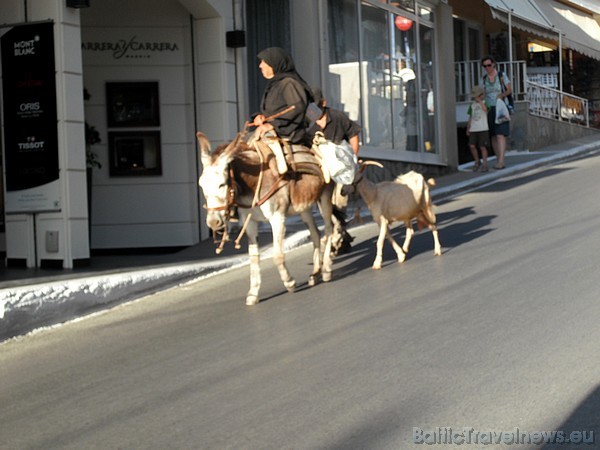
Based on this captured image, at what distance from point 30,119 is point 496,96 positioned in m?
11.5

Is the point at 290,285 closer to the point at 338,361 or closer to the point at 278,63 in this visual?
the point at 278,63

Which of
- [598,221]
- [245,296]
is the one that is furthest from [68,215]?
[598,221]

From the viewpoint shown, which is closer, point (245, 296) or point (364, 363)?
point (364, 363)

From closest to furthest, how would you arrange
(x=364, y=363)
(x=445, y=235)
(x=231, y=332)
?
1. (x=364, y=363)
2. (x=231, y=332)
3. (x=445, y=235)

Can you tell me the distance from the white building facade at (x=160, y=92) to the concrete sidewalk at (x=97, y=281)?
0.61 meters

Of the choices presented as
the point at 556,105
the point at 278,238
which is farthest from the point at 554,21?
the point at 278,238

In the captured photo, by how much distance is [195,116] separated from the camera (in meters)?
16.6

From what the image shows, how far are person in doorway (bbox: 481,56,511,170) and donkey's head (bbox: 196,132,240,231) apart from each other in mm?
13180

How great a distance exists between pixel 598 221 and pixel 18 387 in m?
8.05

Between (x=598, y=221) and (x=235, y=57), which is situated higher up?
(x=235, y=57)

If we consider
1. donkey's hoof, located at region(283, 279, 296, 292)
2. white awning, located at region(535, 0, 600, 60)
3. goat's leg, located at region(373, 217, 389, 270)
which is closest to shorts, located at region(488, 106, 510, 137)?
white awning, located at region(535, 0, 600, 60)

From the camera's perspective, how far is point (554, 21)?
31812mm

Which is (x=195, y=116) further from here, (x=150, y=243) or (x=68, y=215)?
(x=68, y=215)

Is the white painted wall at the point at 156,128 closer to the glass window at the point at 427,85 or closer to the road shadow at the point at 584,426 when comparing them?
the glass window at the point at 427,85
